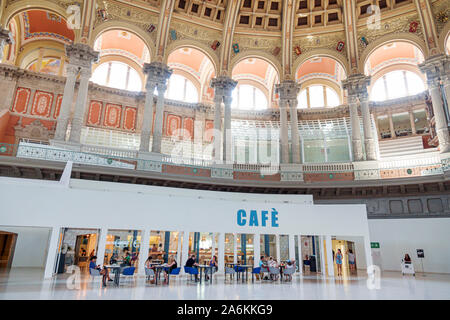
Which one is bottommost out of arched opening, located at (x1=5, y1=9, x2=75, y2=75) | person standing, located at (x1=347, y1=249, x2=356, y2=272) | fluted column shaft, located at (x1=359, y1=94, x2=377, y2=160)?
person standing, located at (x1=347, y1=249, x2=356, y2=272)

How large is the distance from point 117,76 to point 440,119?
21.5 m

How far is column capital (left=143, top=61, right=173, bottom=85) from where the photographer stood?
61.9ft

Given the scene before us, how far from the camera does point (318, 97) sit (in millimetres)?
25812

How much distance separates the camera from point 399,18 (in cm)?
1964

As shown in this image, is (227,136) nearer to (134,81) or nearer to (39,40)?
(134,81)

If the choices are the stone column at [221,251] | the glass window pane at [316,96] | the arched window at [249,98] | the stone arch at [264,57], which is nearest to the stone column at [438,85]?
the glass window pane at [316,96]

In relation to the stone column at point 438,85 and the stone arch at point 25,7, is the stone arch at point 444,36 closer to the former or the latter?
the stone column at point 438,85

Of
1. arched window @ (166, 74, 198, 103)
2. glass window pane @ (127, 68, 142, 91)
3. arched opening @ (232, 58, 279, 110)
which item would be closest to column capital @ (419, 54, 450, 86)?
arched opening @ (232, 58, 279, 110)

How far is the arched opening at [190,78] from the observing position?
79.7 ft

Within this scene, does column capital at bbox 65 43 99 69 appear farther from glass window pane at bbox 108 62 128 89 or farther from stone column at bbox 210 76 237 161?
stone column at bbox 210 76 237 161

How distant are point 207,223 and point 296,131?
428 inches

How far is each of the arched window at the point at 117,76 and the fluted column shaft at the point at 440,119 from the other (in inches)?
768
